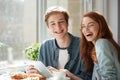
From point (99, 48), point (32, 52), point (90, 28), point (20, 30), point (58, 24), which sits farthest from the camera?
point (20, 30)

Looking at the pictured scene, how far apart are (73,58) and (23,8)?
831mm

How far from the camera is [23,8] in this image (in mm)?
2473

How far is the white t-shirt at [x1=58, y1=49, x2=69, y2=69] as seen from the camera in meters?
1.98

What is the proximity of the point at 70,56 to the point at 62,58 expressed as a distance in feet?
0.22

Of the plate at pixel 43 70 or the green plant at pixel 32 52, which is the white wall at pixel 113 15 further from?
the plate at pixel 43 70

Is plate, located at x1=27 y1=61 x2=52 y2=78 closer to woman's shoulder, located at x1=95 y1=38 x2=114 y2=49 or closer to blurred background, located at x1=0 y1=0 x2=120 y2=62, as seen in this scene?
woman's shoulder, located at x1=95 y1=38 x2=114 y2=49

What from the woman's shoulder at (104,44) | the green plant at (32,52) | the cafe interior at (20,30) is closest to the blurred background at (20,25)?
the cafe interior at (20,30)

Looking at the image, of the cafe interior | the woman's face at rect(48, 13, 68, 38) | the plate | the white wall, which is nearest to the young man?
the woman's face at rect(48, 13, 68, 38)

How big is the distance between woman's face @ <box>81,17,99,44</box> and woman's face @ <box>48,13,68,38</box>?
228 mm

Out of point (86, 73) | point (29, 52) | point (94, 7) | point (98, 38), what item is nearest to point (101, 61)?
point (98, 38)

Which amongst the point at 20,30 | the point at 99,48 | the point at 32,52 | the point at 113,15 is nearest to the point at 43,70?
the point at 99,48

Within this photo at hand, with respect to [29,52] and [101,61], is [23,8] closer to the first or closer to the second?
[29,52]

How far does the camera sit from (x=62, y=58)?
199 centimetres

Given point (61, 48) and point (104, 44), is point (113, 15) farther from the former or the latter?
point (104, 44)
